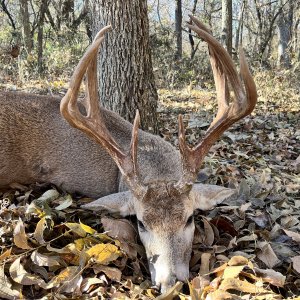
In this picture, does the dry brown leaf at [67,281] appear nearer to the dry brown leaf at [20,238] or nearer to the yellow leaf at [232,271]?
the dry brown leaf at [20,238]

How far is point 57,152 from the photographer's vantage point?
4.77m

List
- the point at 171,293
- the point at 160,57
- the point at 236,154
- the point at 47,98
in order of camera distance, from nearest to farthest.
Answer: the point at 171,293
the point at 47,98
the point at 236,154
the point at 160,57

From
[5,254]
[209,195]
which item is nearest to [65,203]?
[5,254]

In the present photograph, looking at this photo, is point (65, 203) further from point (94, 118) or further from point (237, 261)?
point (237, 261)

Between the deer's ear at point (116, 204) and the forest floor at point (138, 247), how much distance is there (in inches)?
3.7

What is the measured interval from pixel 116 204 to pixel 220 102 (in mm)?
1299

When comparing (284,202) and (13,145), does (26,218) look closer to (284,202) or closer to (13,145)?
(13,145)

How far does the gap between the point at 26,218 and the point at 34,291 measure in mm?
794

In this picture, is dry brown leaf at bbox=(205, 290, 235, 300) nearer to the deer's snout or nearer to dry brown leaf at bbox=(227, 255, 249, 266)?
the deer's snout

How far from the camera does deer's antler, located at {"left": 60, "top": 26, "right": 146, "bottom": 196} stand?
11.9 ft

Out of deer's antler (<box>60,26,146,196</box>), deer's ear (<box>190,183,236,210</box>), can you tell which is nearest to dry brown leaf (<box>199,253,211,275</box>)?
deer's ear (<box>190,183,236,210</box>)

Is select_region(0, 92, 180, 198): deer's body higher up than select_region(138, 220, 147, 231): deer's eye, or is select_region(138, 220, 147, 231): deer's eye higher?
select_region(0, 92, 180, 198): deer's body

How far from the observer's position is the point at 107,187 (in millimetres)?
4656

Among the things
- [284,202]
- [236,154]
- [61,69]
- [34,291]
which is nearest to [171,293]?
[34,291]
